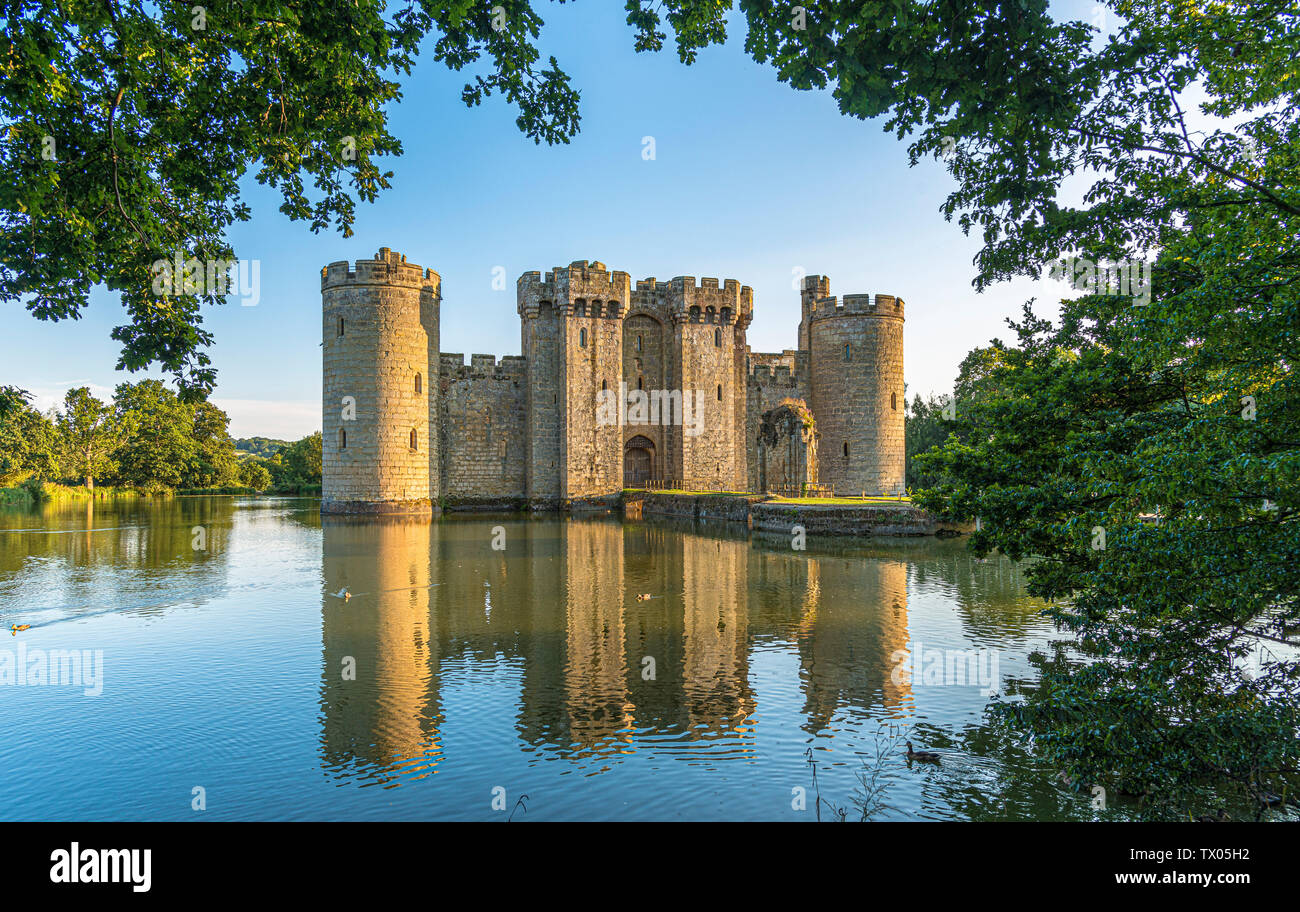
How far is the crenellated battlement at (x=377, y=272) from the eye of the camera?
29578 millimetres

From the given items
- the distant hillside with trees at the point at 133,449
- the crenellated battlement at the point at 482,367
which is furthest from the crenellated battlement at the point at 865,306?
the distant hillside with trees at the point at 133,449

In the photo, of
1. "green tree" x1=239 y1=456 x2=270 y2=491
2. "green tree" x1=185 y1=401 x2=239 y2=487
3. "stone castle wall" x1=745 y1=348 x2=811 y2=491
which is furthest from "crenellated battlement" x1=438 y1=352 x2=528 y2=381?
"green tree" x1=239 y1=456 x2=270 y2=491

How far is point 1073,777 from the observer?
4.47 meters

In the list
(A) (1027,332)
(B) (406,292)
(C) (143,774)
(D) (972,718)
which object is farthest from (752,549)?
(B) (406,292)

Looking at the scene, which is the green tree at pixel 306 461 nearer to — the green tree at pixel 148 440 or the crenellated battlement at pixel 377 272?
the green tree at pixel 148 440

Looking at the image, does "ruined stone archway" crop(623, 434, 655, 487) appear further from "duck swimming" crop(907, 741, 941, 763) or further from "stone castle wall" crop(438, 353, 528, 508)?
"duck swimming" crop(907, 741, 941, 763)

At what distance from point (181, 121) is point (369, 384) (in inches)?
974

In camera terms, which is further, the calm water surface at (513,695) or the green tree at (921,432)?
the green tree at (921,432)

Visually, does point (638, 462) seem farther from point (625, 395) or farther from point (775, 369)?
point (775, 369)

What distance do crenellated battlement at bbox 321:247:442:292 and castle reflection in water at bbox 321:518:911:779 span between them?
629 inches

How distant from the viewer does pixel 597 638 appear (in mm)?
8938

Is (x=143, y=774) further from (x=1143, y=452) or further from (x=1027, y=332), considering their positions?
(x=1027, y=332)

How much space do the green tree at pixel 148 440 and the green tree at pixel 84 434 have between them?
1.41m
